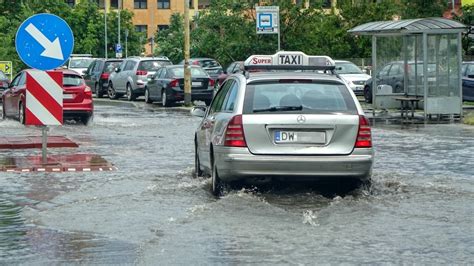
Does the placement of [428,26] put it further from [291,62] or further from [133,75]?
[133,75]

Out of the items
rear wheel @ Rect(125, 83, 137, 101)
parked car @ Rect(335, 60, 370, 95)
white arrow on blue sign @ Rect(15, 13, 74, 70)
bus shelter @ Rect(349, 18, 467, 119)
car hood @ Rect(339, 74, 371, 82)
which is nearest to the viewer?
white arrow on blue sign @ Rect(15, 13, 74, 70)

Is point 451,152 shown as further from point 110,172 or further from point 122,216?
point 122,216

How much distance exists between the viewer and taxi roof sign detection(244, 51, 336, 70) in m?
13.3

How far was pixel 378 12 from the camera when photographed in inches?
2018

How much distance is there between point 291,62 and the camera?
561 inches

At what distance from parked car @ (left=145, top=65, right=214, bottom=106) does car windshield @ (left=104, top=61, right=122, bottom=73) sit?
26.8 ft

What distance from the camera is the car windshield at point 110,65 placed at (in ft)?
157

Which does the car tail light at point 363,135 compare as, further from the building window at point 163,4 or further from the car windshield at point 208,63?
the building window at point 163,4

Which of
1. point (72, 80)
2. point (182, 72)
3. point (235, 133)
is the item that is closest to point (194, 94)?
point (182, 72)

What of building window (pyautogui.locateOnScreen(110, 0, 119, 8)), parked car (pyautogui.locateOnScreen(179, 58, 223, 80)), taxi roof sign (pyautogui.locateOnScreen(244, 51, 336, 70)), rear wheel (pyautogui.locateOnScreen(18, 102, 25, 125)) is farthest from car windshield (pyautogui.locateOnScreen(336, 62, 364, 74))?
building window (pyautogui.locateOnScreen(110, 0, 119, 8))

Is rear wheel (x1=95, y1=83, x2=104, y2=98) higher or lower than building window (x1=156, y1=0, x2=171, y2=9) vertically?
lower

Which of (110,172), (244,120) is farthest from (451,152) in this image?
(244,120)

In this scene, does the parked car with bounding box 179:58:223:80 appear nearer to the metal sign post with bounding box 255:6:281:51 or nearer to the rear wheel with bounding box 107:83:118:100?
the rear wheel with bounding box 107:83:118:100

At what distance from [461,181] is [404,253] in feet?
18.0
